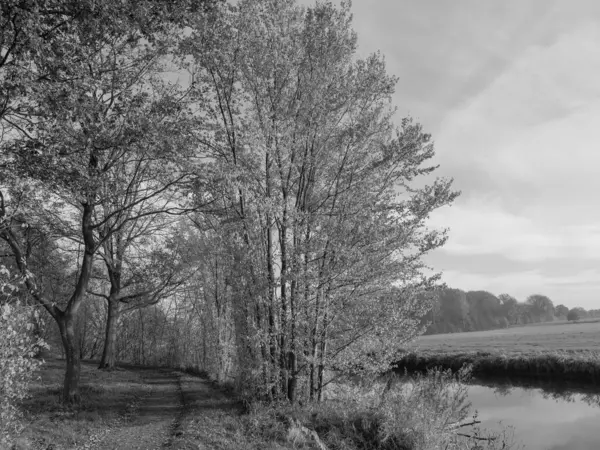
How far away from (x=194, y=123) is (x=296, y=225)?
12.8 ft

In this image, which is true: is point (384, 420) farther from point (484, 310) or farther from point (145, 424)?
point (484, 310)

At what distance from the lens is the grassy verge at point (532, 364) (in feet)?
72.3

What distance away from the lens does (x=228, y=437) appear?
829cm

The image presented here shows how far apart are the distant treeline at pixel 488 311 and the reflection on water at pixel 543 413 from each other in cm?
8851

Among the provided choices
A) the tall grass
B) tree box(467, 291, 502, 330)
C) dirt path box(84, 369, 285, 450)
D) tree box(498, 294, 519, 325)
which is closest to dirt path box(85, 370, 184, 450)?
dirt path box(84, 369, 285, 450)

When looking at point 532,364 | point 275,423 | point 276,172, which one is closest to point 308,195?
point 276,172

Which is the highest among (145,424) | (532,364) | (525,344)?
(145,424)

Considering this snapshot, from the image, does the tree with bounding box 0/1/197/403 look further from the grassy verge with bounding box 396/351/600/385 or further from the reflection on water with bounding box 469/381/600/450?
the grassy verge with bounding box 396/351/600/385

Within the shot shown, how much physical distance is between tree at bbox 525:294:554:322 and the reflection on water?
110 meters

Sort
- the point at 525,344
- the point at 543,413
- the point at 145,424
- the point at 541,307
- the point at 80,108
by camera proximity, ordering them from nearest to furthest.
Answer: the point at 80,108 → the point at 145,424 → the point at 543,413 → the point at 525,344 → the point at 541,307

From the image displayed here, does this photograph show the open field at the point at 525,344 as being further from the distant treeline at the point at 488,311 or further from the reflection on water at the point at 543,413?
the distant treeline at the point at 488,311

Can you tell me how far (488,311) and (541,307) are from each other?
17.0 meters

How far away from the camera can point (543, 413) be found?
1689 cm

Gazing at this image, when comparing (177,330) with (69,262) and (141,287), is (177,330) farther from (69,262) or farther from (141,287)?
(69,262)
